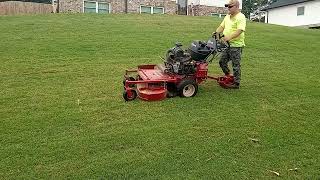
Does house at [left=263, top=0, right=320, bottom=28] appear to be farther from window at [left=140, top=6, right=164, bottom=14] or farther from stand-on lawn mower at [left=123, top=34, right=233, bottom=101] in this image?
stand-on lawn mower at [left=123, top=34, right=233, bottom=101]

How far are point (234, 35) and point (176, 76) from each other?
1426 millimetres

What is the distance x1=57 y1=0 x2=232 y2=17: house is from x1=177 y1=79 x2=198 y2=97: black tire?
23576 mm

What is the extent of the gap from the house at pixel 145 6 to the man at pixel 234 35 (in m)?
23.0

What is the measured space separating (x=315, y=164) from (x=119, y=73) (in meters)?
5.59

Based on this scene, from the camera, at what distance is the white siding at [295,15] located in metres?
41.1

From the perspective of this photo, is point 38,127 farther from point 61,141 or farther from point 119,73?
point 119,73

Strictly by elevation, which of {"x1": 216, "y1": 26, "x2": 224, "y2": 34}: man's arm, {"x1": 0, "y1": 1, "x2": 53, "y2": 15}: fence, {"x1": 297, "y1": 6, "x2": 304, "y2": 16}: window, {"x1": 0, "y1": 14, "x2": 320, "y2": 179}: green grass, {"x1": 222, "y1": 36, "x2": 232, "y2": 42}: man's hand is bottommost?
{"x1": 0, "y1": 14, "x2": 320, "y2": 179}: green grass

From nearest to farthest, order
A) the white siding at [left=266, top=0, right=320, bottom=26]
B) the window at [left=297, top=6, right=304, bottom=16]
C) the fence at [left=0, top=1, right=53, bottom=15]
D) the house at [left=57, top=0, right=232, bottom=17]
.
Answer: the fence at [left=0, top=1, right=53, bottom=15] < the house at [left=57, top=0, right=232, bottom=17] < the white siding at [left=266, top=0, right=320, bottom=26] < the window at [left=297, top=6, right=304, bottom=16]

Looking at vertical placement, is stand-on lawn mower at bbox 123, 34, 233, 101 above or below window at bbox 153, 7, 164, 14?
below

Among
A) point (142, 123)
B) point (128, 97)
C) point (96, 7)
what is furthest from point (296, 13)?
point (142, 123)

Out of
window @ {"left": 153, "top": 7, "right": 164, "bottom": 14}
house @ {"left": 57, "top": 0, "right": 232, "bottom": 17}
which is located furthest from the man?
window @ {"left": 153, "top": 7, "right": 164, "bottom": 14}

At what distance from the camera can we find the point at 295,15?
143ft

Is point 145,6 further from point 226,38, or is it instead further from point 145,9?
point 226,38

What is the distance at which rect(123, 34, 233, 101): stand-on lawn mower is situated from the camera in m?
7.55
